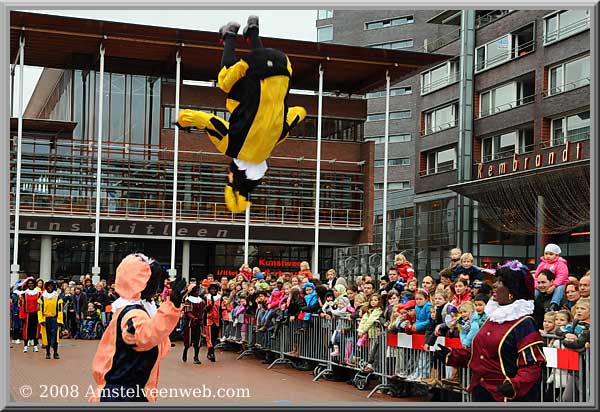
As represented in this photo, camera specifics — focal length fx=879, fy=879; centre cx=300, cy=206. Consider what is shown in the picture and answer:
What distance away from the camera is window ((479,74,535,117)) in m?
30.0

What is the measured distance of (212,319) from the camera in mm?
16156

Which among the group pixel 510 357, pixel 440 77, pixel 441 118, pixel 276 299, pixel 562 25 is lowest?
pixel 276 299

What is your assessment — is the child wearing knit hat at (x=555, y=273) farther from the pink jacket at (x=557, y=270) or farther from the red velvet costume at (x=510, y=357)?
the red velvet costume at (x=510, y=357)

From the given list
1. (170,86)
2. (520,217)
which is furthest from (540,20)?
(170,86)

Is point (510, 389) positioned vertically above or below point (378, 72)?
below

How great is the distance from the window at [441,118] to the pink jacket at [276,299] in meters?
21.1

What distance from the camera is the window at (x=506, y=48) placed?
29986mm

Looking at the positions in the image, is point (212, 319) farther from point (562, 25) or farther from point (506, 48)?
point (506, 48)

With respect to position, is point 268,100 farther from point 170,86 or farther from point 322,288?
point 170,86

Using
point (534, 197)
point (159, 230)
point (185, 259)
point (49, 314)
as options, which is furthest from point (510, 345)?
point (185, 259)

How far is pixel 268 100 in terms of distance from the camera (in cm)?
586

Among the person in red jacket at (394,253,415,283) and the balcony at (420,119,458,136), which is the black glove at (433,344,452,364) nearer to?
the person in red jacket at (394,253,415,283)

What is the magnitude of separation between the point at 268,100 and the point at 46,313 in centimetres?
1105

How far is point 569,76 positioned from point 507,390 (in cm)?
2250
